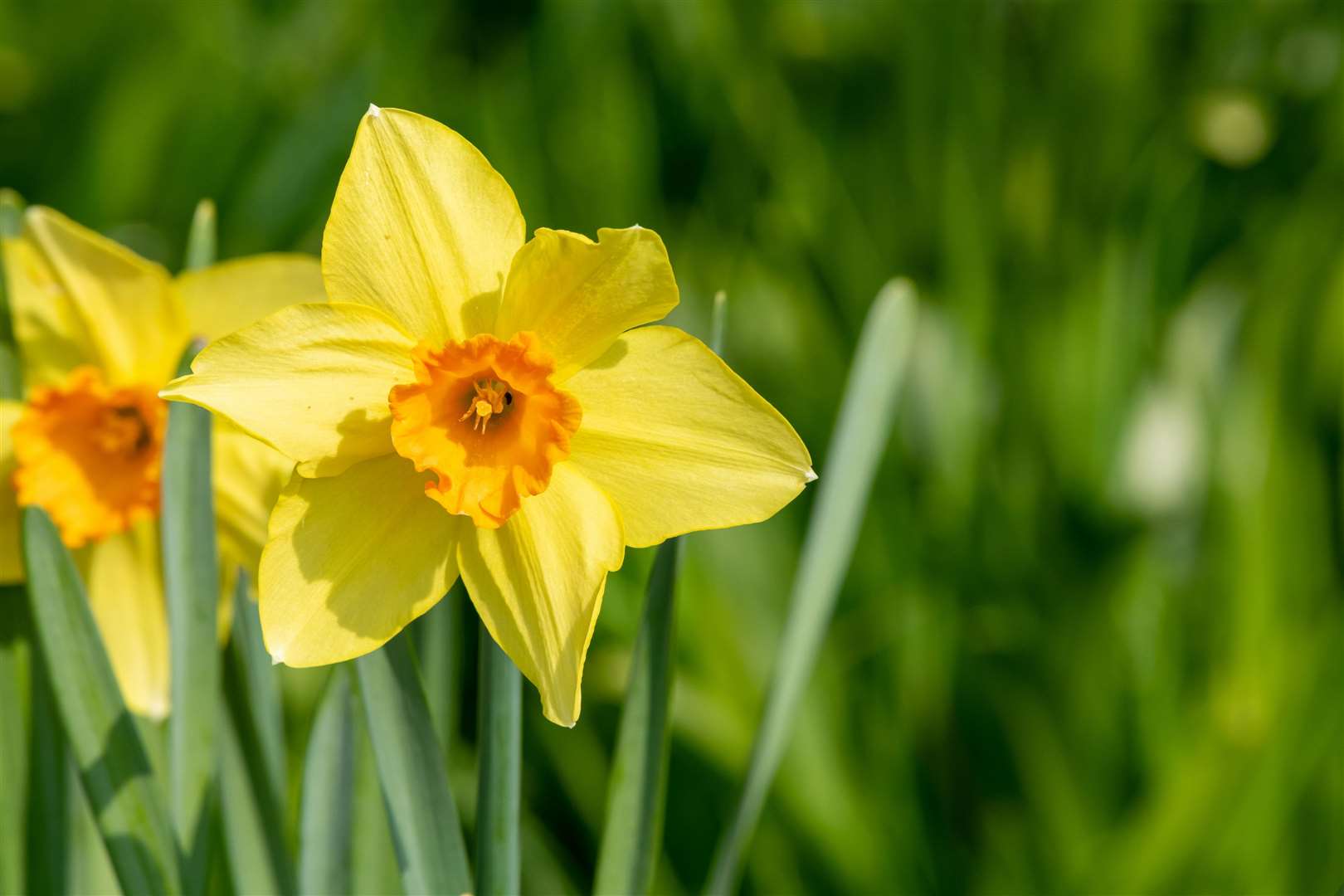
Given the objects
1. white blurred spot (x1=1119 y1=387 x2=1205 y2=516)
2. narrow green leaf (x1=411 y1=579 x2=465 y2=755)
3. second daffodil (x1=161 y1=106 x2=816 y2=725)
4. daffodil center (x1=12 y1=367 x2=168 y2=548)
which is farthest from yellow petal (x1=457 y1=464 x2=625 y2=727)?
white blurred spot (x1=1119 y1=387 x2=1205 y2=516)

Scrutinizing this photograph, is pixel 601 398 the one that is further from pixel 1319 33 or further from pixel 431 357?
pixel 1319 33

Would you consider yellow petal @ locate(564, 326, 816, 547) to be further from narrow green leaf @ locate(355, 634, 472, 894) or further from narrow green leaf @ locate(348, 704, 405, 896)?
narrow green leaf @ locate(348, 704, 405, 896)

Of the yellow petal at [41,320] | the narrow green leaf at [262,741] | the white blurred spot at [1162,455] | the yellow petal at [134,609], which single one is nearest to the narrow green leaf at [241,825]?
the narrow green leaf at [262,741]

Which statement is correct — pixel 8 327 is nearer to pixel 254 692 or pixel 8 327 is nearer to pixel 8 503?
pixel 8 503

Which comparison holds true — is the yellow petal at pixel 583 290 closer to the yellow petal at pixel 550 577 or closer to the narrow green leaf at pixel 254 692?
the yellow petal at pixel 550 577

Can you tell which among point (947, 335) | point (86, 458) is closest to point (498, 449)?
point (86, 458)

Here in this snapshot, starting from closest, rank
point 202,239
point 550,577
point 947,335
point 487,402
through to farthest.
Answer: point 550,577
point 487,402
point 202,239
point 947,335

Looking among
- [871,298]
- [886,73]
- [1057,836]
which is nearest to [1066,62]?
[886,73]
